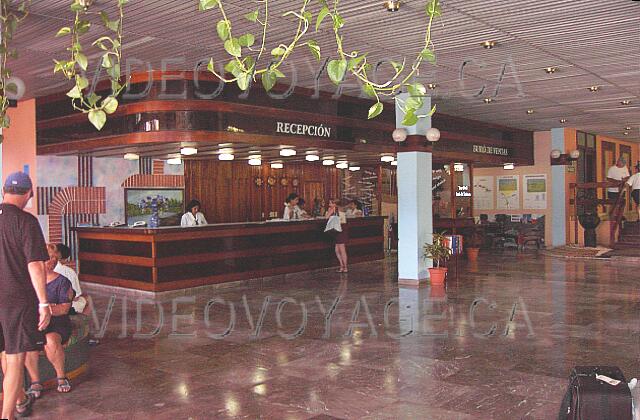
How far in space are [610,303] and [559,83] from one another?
3419 millimetres

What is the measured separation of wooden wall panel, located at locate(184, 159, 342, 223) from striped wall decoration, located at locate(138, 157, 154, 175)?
1248mm

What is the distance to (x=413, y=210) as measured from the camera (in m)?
10.2

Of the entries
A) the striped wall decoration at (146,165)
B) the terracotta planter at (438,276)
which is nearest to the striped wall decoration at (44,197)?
the striped wall decoration at (146,165)

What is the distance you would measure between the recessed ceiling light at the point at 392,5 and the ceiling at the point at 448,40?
78 millimetres

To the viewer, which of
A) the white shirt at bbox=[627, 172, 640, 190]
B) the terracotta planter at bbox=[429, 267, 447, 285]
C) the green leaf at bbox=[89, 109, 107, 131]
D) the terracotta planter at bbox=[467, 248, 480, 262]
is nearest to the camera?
the green leaf at bbox=[89, 109, 107, 131]

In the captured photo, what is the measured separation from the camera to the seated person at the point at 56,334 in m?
4.70

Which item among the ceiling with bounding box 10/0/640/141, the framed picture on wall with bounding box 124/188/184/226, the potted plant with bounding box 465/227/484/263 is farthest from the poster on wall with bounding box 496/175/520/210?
the framed picture on wall with bounding box 124/188/184/226

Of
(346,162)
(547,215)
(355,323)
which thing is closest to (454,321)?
(355,323)

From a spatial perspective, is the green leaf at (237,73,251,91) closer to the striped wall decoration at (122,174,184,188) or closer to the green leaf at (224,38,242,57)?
the green leaf at (224,38,242,57)

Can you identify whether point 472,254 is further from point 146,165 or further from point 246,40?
point 246,40

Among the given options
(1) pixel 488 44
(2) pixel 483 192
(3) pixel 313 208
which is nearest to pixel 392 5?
(1) pixel 488 44

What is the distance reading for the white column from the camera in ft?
33.4

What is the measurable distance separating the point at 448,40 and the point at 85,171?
707 centimetres

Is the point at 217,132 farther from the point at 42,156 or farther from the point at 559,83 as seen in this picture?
the point at 559,83
